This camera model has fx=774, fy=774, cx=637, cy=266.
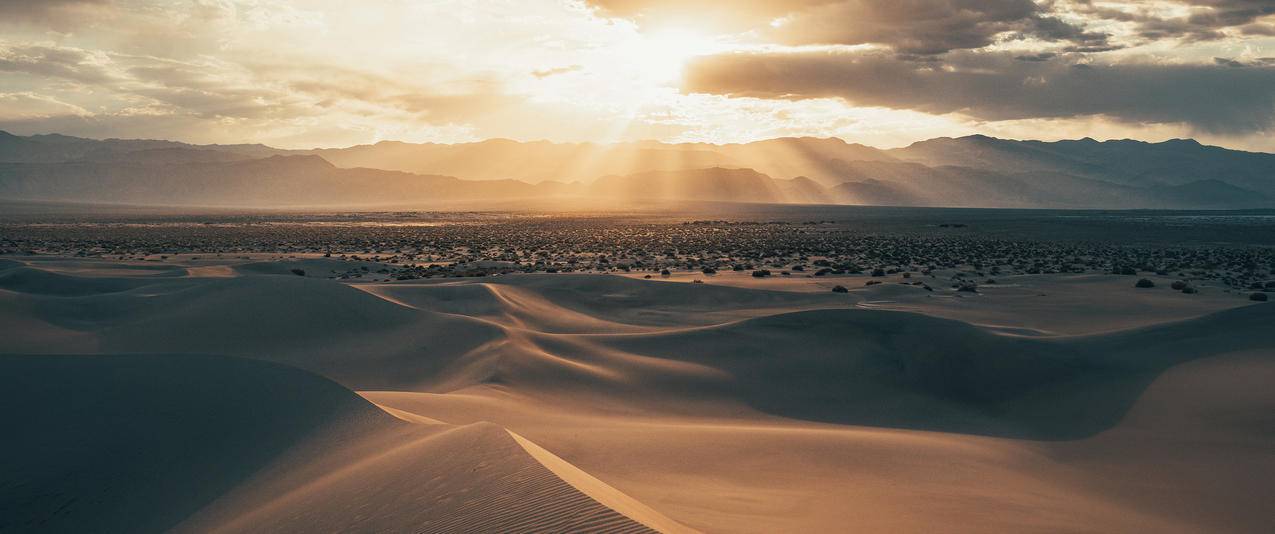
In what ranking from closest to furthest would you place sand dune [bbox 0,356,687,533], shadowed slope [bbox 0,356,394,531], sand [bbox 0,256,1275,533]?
sand dune [bbox 0,356,687,533] < sand [bbox 0,256,1275,533] < shadowed slope [bbox 0,356,394,531]

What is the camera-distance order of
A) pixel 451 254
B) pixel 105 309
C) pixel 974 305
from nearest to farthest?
pixel 105 309, pixel 974 305, pixel 451 254

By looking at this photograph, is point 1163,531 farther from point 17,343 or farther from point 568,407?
point 17,343

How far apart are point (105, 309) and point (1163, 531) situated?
19.5 meters

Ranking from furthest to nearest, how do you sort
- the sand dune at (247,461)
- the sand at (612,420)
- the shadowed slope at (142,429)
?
the shadowed slope at (142,429) → the sand at (612,420) → the sand dune at (247,461)

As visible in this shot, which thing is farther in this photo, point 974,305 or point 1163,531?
point 974,305

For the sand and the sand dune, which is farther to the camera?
the sand

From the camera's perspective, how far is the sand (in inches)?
226

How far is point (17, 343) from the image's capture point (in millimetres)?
14195

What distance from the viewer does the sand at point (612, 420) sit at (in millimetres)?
5738

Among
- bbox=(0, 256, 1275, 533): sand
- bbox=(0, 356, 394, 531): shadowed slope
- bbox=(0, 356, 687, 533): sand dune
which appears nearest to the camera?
bbox=(0, 356, 687, 533): sand dune

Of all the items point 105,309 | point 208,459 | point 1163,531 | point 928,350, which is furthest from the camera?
point 105,309

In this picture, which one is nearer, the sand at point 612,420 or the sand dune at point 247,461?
the sand dune at point 247,461

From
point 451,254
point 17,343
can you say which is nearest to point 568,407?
point 17,343

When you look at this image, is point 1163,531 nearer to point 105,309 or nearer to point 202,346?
point 202,346
